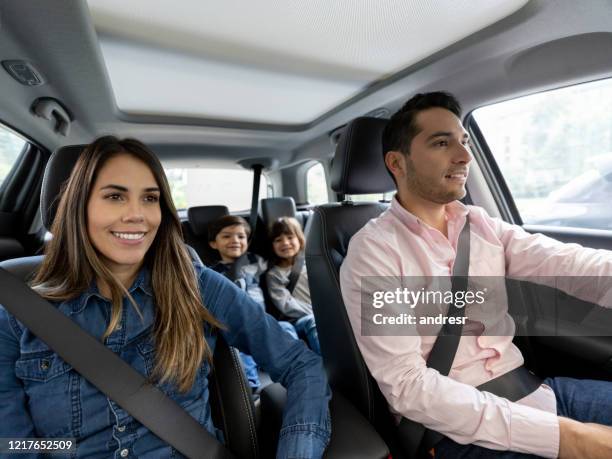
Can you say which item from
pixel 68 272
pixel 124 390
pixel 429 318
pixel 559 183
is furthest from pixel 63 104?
pixel 559 183

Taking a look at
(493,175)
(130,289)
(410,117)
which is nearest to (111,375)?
(130,289)

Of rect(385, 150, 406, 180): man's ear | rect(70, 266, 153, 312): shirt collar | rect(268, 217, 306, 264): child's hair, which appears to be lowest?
rect(70, 266, 153, 312): shirt collar

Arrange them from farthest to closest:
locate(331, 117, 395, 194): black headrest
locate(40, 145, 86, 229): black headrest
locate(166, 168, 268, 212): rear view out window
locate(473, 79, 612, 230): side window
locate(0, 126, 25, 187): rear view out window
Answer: locate(166, 168, 268, 212): rear view out window
locate(0, 126, 25, 187): rear view out window
locate(473, 79, 612, 230): side window
locate(331, 117, 395, 194): black headrest
locate(40, 145, 86, 229): black headrest

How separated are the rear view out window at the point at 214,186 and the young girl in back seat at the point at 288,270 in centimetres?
106

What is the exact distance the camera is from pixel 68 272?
957 millimetres

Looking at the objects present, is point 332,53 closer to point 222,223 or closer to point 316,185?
point 222,223

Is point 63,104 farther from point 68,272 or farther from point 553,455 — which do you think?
point 553,455

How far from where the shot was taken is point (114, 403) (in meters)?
0.88

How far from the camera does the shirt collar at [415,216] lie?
1278 millimetres

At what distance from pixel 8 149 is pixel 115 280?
1.78 m

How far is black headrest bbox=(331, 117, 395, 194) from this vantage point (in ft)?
4.91

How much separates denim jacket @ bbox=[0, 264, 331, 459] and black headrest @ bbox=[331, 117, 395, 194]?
0.75 m

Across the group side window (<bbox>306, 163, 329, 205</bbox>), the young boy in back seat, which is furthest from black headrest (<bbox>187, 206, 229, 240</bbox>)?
side window (<bbox>306, 163, 329, 205</bbox>)

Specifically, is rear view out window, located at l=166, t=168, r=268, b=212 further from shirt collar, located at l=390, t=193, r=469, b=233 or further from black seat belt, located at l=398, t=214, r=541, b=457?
black seat belt, located at l=398, t=214, r=541, b=457
